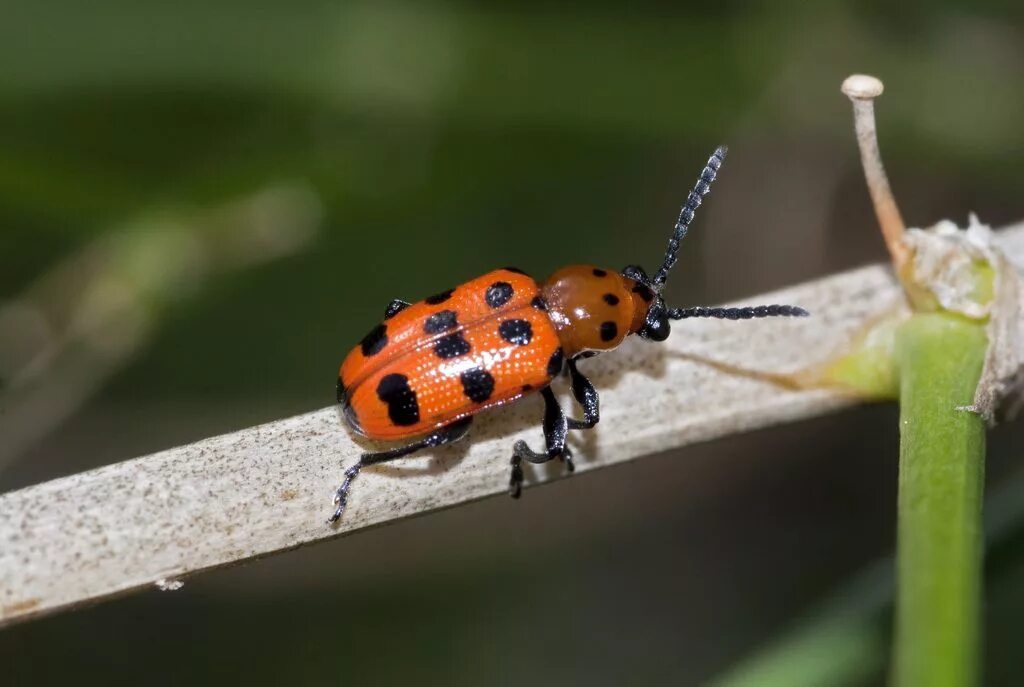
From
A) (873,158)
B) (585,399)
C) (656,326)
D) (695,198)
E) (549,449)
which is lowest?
(549,449)

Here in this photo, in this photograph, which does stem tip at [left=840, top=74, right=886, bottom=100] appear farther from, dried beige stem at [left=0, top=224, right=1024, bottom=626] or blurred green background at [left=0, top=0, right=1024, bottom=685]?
blurred green background at [left=0, top=0, right=1024, bottom=685]

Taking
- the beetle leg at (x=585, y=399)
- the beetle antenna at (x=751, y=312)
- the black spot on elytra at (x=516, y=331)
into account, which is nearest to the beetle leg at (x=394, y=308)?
the black spot on elytra at (x=516, y=331)

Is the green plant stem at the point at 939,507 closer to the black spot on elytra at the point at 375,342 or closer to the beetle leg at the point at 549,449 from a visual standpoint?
the beetle leg at the point at 549,449

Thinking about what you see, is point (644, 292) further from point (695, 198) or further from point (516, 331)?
point (516, 331)

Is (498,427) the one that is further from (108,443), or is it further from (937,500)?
(108,443)

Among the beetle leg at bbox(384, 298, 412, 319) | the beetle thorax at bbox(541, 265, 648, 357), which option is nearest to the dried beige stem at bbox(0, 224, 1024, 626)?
the beetle thorax at bbox(541, 265, 648, 357)

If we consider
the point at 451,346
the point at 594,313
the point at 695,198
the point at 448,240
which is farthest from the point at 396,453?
the point at 448,240
